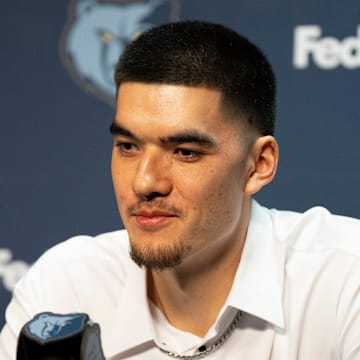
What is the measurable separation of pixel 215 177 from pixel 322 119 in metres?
0.76

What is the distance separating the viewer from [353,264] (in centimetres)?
137

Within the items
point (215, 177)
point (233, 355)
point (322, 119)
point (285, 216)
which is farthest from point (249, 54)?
point (322, 119)

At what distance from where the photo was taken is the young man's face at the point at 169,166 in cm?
122

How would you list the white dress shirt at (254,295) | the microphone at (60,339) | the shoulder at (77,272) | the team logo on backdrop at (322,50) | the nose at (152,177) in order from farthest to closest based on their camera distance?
the team logo on backdrop at (322,50) → the shoulder at (77,272) → the white dress shirt at (254,295) → the nose at (152,177) → the microphone at (60,339)

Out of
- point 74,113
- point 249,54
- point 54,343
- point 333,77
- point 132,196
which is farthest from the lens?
point 74,113

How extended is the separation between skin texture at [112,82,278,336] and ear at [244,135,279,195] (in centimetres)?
2

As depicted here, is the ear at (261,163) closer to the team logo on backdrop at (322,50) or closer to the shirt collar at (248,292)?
the shirt collar at (248,292)

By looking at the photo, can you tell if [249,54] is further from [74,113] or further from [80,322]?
[74,113]

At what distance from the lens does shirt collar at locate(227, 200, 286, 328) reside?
1336 mm

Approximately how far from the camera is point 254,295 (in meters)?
1.34

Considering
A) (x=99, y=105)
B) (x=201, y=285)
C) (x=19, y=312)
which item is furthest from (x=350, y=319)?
(x=99, y=105)

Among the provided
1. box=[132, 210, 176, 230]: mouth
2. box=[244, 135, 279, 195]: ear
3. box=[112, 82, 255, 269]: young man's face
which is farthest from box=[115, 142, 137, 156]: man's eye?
box=[244, 135, 279, 195]: ear

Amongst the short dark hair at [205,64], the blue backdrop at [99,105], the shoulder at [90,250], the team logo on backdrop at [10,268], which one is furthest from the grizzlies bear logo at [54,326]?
the team logo on backdrop at [10,268]

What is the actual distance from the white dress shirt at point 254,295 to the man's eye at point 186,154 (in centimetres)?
25
